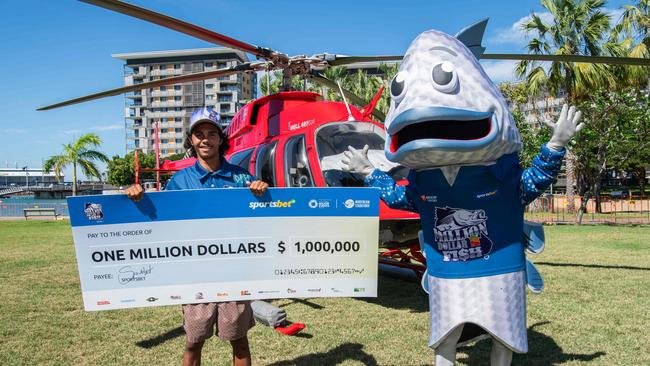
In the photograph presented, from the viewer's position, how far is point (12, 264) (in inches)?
349

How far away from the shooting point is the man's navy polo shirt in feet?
10.4

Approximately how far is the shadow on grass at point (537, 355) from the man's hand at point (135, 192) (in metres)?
2.76

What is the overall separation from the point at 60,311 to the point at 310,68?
410cm

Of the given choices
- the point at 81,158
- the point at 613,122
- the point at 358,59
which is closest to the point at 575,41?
the point at 613,122

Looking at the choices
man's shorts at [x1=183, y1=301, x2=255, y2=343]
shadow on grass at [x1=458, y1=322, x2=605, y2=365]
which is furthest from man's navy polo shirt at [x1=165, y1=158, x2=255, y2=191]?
shadow on grass at [x1=458, y1=322, x2=605, y2=365]

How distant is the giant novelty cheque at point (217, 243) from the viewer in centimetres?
297

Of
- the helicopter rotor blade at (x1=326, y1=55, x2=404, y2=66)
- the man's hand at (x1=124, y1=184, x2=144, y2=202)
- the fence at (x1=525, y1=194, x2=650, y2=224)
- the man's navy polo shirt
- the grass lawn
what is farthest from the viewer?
the fence at (x1=525, y1=194, x2=650, y2=224)

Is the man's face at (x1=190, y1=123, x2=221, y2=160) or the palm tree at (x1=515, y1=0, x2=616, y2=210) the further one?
the palm tree at (x1=515, y1=0, x2=616, y2=210)

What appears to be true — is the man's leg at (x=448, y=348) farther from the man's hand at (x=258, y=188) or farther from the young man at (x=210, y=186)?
the man's hand at (x=258, y=188)

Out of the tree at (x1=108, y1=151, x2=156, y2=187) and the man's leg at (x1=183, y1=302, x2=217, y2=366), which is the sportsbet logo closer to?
the man's leg at (x1=183, y1=302, x2=217, y2=366)

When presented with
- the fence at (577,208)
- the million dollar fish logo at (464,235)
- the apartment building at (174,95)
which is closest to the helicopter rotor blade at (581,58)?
the million dollar fish logo at (464,235)

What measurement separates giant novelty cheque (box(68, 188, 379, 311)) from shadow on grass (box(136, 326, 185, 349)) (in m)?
1.59

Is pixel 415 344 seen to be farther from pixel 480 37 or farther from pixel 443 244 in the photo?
pixel 480 37

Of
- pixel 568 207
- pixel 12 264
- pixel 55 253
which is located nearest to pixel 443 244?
pixel 12 264
